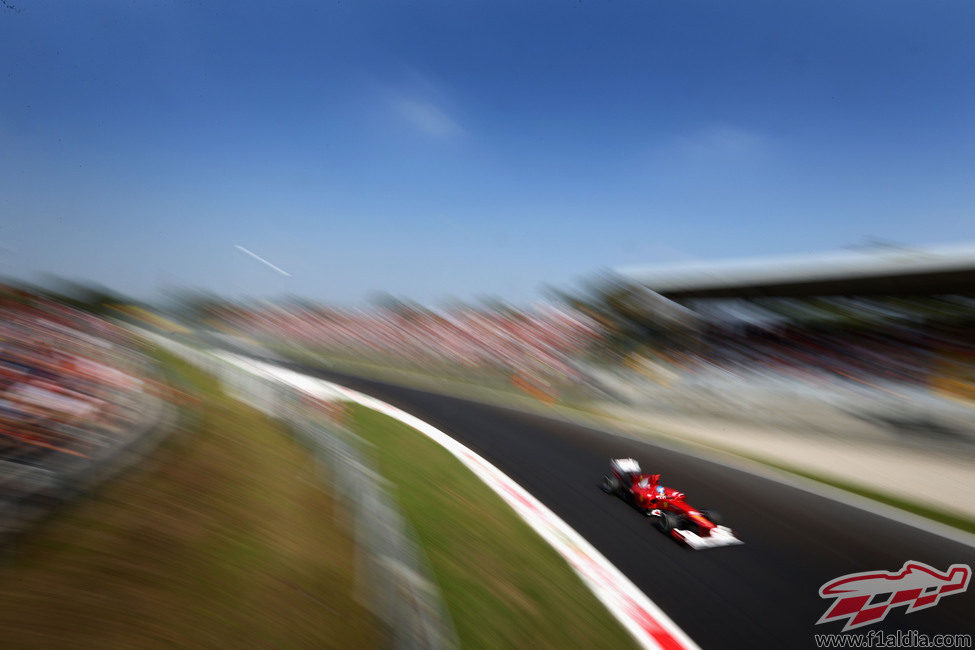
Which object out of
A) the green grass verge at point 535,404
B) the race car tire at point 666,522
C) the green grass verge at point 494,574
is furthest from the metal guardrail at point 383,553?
the green grass verge at point 535,404

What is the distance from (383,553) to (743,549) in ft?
14.1

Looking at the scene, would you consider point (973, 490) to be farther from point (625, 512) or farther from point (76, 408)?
point (76, 408)

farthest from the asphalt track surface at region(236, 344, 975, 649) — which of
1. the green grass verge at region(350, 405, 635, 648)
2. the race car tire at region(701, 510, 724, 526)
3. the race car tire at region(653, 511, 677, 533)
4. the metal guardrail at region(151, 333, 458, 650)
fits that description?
the metal guardrail at region(151, 333, 458, 650)

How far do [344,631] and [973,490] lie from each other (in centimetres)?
988

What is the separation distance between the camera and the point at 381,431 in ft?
34.0

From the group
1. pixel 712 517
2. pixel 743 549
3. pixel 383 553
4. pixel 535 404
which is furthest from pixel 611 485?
pixel 535 404

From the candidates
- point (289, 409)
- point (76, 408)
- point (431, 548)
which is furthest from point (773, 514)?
point (76, 408)

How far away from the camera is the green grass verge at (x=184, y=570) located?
2451mm

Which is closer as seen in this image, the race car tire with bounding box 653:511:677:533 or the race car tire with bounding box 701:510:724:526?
the race car tire with bounding box 653:511:677:533

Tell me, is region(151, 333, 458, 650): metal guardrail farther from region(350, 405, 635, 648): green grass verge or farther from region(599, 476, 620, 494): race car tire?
region(599, 476, 620, 494): race car tire

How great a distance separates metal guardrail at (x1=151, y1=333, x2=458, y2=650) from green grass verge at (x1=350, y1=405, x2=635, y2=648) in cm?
39

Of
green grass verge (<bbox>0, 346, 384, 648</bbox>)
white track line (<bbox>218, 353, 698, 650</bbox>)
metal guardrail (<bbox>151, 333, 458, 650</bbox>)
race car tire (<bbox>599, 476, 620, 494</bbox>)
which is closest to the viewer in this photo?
metal guardrail (<bbox>151, 333, 458, 650</bbox>)

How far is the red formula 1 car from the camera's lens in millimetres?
5469

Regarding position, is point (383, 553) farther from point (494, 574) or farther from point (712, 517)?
point (712, 517)
